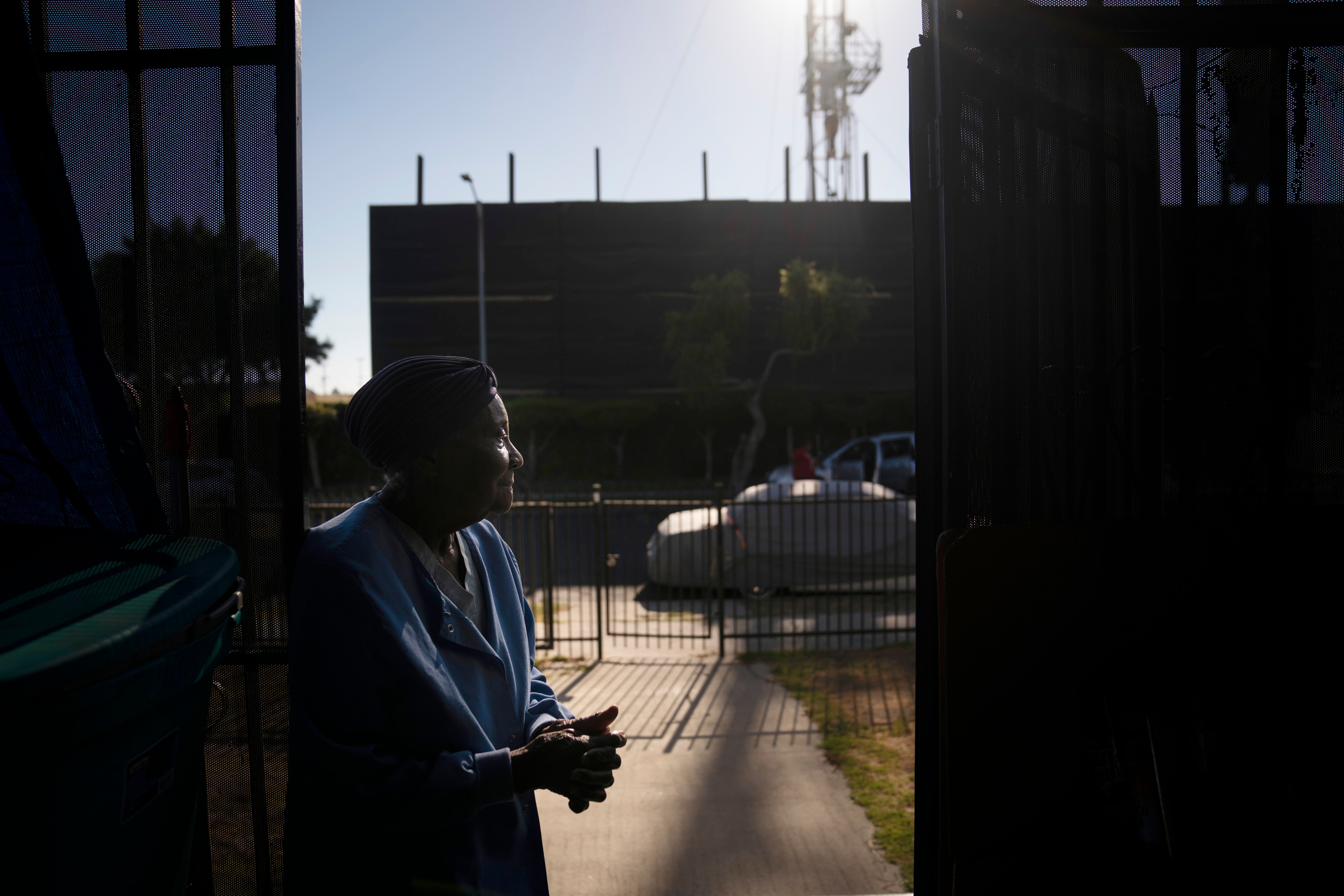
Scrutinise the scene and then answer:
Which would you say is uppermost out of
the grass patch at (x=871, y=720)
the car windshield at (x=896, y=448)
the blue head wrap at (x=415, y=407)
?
the blue head wrap at (x=415, y=407)

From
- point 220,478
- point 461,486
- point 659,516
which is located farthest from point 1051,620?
point 659,516

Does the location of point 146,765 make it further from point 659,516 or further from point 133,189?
point 659,516

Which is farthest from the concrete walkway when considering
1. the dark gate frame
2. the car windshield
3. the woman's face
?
the car windshield

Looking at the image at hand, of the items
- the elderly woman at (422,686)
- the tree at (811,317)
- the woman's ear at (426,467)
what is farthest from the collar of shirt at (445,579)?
the tree at (811,317)

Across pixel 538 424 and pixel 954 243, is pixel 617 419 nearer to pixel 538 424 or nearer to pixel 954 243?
pixel 538 424

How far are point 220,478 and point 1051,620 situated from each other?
233 centimetres

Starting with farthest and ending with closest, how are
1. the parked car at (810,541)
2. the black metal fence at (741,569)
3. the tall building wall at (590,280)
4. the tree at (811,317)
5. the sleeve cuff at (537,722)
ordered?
the tall building wall at (590,280) → the tree at (811,317) → the parked car at (810,541) → the black metal fence at (741,569) → the sleeve cuff at (537,722)

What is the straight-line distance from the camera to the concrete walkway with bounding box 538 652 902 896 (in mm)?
3525

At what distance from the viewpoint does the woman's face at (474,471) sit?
1.80 m

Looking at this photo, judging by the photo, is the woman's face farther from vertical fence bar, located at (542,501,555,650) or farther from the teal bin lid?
vertical fence bar, located at (542,501,555,650)

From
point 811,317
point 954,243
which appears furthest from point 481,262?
point 954,243

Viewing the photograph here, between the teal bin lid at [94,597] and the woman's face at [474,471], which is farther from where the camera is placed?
the woman's face at [474,471]

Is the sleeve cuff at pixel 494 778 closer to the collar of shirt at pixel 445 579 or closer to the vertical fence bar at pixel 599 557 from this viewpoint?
the collar of shirt at pixel 445 579

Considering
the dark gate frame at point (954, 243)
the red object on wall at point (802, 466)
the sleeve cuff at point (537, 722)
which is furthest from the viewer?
the red object on wall at point (802, 466)
